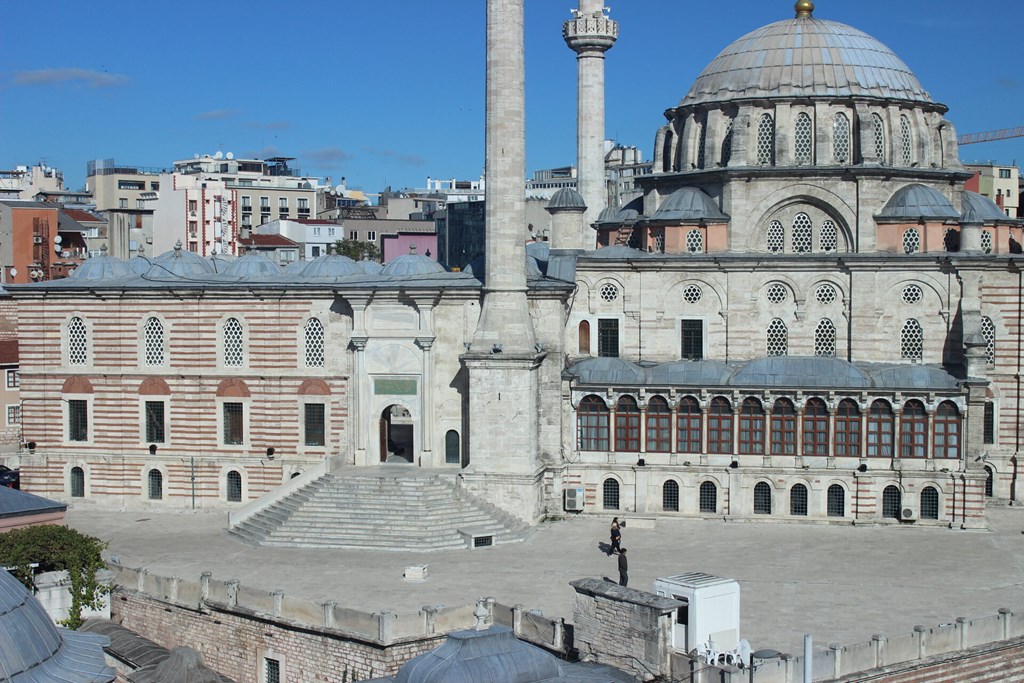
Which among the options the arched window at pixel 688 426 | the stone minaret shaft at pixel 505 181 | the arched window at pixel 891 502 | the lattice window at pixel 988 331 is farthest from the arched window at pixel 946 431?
the stone minaret shaft at pixel 505 181

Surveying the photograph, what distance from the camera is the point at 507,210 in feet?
121

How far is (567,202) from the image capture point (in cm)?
4084

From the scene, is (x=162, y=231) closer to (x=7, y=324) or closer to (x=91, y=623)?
(x=7, y=324)

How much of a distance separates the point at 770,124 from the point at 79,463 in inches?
924

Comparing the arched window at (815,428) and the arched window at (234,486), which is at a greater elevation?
the arched window at (815,428)

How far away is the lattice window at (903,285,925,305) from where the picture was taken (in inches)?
1526

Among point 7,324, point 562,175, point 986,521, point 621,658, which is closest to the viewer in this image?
point 621,658

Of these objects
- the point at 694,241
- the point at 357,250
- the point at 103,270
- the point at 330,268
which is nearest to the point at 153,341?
the point at 103,270

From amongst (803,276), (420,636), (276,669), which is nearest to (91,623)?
A: (276,669)

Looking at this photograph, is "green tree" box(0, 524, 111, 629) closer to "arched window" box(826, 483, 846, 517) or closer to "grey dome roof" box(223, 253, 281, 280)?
"grey dome roof" box(223, 253, 281, 280)

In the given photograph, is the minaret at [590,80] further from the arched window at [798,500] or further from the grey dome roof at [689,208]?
the arched window at [798,500]

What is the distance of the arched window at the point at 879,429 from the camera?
36938 mm

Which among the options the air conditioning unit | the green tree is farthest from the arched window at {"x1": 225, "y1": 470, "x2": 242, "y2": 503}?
the air conditioning unit

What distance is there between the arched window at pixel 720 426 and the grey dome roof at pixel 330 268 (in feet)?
37.1
